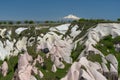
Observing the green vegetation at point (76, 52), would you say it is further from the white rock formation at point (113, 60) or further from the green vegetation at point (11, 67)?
the green vegetation at point (11, 67)

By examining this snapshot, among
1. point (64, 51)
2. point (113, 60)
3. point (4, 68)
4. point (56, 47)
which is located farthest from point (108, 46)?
point (4, 68)

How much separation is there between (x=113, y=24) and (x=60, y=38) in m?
16.1

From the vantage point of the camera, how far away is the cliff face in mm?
75938

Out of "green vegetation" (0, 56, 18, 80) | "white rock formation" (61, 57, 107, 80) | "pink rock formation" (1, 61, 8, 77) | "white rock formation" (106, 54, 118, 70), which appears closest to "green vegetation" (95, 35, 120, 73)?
"white rock formation" (106, 54, 118, 70)

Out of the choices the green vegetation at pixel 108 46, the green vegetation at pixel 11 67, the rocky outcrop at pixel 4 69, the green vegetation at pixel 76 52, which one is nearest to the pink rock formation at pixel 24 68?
the green vegetation at pixel 11 67

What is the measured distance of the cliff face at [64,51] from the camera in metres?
75.9

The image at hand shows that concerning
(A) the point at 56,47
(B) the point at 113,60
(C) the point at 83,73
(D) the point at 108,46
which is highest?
(D) the point at 108,46

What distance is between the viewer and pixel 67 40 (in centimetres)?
10462

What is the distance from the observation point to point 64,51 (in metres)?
95.8

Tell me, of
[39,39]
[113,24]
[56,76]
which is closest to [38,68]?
[56,76]

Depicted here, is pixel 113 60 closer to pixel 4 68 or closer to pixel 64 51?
pixel 64 51

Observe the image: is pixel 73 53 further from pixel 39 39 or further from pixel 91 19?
pixel 91 19

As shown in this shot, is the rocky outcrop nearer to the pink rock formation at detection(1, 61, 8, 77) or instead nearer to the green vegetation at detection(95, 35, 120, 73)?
the pink rock formation at detection(1, 61, 8, 77)

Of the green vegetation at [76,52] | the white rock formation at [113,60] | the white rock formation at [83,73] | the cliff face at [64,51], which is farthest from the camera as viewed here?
the green vegetation at [76,52]
